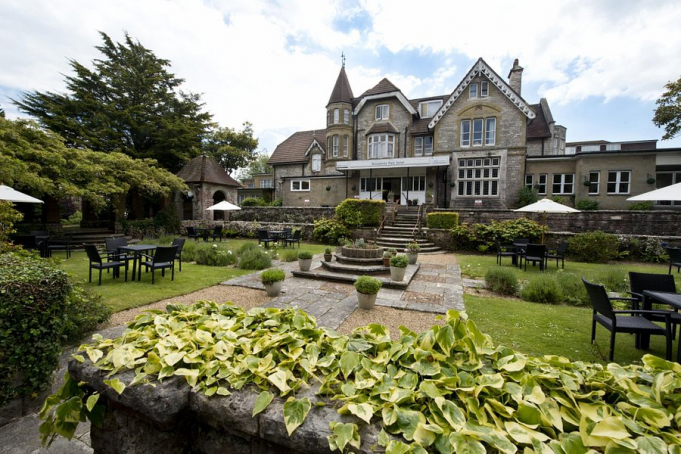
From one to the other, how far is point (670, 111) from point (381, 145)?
19.3m

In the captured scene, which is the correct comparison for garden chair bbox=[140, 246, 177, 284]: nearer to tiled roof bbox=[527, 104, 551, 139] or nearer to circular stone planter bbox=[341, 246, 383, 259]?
circular stone planter bbox=[341, 246, 383, 259]

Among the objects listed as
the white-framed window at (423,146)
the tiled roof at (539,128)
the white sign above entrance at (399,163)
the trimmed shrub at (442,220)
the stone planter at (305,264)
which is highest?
the tiled roof at (539,128)

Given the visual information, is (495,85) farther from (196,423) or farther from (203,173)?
(196,423)

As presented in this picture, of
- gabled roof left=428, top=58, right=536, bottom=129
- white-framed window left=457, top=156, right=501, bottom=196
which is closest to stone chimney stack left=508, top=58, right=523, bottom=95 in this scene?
gabled roof left=428, top=58, right=536, bottom=129

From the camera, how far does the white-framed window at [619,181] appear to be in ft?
64.1

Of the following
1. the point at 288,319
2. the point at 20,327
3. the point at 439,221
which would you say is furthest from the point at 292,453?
the point at 439,221

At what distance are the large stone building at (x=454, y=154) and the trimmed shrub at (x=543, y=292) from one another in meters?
14.8

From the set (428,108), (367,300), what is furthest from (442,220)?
(428,108)

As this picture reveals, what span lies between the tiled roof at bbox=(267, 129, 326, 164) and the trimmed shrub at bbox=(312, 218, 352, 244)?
43.3ft

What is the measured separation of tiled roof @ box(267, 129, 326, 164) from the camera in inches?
1166

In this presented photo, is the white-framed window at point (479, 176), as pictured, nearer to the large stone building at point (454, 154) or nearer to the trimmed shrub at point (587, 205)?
the large stone building at point (454, 154)

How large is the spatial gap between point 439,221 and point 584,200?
12.0 meters

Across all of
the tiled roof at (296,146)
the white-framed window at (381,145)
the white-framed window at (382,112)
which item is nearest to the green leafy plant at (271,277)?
the white-framed window at (381,145)

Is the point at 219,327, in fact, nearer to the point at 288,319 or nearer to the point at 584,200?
the point at 288,319
